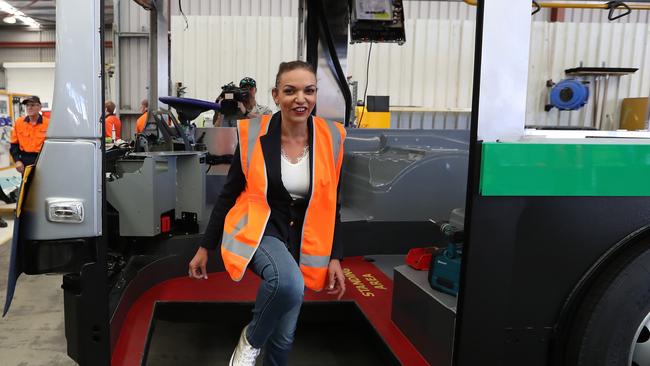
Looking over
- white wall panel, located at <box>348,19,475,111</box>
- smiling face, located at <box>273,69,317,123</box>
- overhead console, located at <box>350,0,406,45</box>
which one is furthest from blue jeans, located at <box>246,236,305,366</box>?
white wall panel, located at <box>348,19,475,111</box>

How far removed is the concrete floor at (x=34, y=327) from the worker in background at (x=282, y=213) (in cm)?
144

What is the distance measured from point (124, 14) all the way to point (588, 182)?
9.54 m

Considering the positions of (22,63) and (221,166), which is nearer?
(221,166)

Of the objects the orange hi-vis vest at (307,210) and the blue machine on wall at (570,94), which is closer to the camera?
the orange hi-vis vest at (307,210)

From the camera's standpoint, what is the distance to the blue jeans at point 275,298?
1667 millimetres

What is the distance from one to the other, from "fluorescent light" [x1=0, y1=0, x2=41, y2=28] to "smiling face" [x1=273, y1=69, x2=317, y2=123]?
13941mm

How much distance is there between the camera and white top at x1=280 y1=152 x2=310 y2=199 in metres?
1.80

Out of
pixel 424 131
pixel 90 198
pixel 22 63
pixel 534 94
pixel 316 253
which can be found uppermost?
pixel 22 63

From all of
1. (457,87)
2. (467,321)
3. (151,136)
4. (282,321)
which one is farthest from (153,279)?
(457,87)

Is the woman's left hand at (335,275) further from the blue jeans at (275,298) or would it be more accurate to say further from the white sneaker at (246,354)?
the white sneaker at (246,354)

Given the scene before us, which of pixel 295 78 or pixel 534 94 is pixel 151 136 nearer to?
pixel 295 78

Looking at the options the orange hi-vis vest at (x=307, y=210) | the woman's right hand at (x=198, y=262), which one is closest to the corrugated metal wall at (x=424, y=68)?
the orange hi-vis vest at (x=307, y=210)

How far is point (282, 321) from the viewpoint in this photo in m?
1.79

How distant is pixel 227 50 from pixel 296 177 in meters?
7.25
